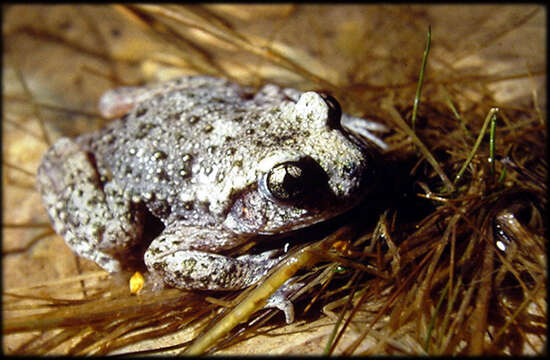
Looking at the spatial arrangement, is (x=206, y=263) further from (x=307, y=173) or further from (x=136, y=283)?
(x=307, y=173)

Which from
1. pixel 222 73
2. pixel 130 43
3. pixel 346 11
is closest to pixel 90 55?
pixel 130 43

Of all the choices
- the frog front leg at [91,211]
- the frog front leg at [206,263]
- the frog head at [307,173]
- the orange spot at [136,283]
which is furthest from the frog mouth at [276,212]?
the orange spot at [136,283]

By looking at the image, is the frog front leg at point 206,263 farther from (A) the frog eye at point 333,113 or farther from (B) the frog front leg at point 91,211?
(A) the frog eye at point 333,113

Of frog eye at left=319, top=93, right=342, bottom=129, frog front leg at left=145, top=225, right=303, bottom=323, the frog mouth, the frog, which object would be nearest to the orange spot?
the frog

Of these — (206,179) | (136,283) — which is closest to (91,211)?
(136,283)

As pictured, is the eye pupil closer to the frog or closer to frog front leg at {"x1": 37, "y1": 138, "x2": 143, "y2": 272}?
the frog

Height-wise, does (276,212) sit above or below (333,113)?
below
